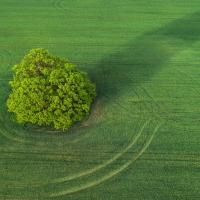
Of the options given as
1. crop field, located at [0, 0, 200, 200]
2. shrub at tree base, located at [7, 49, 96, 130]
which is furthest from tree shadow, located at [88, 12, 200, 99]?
shrub at tree base, located at [7, 49, 96, 130]

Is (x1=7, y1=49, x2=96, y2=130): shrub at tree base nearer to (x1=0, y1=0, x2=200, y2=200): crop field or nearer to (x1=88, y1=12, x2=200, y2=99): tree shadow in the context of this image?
(x1=0, y1=0, x2=200, y2=200): crop field

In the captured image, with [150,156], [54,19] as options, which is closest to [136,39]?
[54,19]

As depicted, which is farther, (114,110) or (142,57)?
(142,57)

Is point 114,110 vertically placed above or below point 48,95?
below

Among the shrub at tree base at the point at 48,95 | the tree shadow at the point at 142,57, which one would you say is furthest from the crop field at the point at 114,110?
the shrub at tree base at the point at 48,95

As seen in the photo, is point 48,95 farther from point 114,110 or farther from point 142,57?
point 142,57

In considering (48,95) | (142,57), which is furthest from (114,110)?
(142,57)
